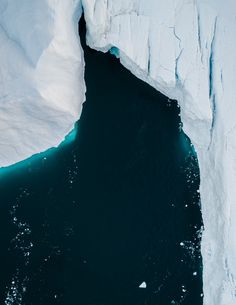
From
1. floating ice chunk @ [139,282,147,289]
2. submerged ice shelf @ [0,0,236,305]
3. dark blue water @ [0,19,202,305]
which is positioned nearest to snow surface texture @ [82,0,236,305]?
submerged ice shelf @ [0,0,236,305]

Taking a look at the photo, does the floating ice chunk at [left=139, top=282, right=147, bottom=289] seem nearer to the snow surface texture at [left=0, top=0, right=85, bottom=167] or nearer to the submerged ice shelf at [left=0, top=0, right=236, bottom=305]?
the submerged ice shelf at [left=0, top=0, right=236, bottom=305]

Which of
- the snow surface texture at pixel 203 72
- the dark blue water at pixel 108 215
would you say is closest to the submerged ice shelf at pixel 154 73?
the snow surface texture at pixel 203 72

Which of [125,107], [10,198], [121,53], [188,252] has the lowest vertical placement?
[188,252]

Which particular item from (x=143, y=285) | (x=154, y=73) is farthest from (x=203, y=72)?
(x=143, y=285)

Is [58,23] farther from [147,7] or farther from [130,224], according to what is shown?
A: [130,224]

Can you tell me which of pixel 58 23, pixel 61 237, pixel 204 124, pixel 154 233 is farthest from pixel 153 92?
pixel 61 237

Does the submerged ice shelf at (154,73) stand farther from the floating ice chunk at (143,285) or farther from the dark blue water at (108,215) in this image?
the floating ice chunk at (143,285)

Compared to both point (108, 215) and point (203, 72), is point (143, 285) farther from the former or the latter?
point (203, 72)
